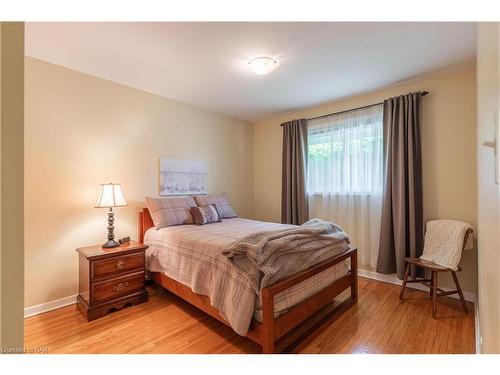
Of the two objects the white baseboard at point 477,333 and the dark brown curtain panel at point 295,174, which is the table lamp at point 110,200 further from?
the white baseboard at point 477,333

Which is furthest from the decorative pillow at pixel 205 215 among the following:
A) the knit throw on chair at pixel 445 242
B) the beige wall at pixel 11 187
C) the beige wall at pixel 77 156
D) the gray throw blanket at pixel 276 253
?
the knit throw on chair at pixel 445 242

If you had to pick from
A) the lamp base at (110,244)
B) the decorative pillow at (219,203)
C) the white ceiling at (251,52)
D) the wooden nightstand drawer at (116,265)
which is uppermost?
the white ceiling at (251,52)

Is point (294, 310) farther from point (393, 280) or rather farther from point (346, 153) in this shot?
point (346, 153)

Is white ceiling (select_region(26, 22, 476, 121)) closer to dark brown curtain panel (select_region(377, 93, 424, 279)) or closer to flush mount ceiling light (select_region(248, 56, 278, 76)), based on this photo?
flush mount ceiling light (select_region(248, 56, 278, 76))

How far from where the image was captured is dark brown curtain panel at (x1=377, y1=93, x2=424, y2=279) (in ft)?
8.65

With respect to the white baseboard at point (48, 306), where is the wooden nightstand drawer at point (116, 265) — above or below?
above

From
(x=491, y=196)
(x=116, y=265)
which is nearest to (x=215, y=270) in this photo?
(x=116, y=265)

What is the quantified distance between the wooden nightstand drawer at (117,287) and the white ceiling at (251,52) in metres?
2.12

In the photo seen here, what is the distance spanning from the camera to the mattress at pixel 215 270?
5.33 feet

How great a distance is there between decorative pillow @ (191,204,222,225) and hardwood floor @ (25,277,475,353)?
3.08 feet

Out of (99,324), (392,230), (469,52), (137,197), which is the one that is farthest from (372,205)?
(99,324)

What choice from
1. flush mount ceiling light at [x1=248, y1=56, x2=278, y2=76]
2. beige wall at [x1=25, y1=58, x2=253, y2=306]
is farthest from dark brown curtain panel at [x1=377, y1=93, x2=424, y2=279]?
beige wall at [x1=25, y1=58, x2=253, y2=306]
